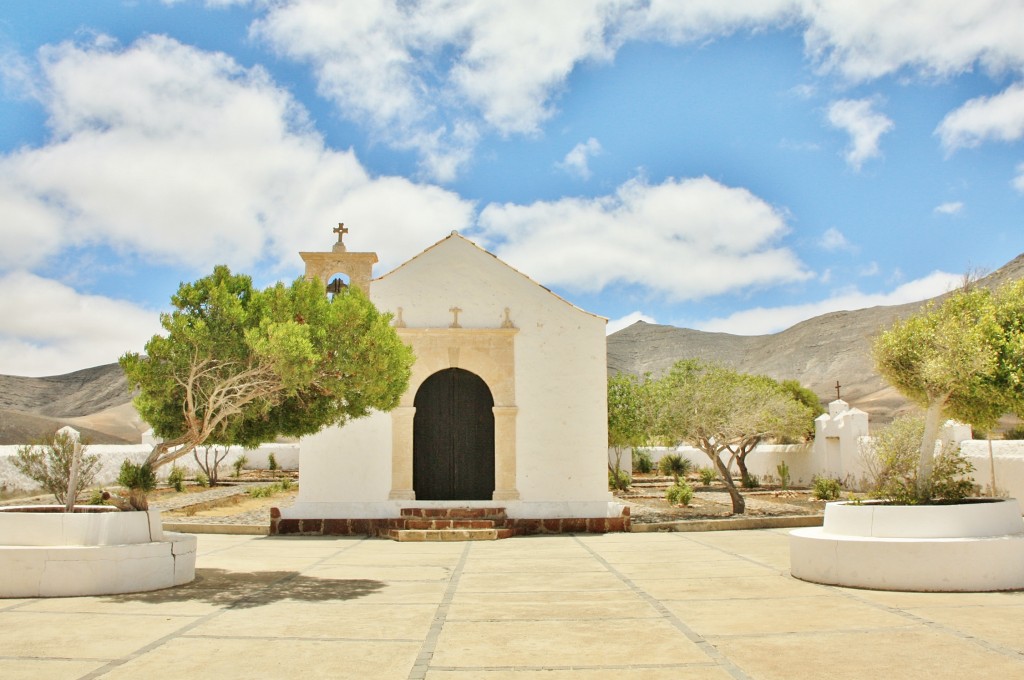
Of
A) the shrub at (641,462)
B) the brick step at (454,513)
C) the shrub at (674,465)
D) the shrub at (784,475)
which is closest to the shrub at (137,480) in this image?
the brick step at (454,513)

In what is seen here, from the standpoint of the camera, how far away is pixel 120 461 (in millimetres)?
25844

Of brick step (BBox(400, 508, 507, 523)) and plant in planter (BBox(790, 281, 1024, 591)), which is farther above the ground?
plant in planter (BBox(790, 281, 1024, 591))

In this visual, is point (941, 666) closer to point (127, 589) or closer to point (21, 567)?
point (127, 589)

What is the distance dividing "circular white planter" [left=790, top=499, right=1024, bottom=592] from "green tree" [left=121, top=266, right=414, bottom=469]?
16.5 ft

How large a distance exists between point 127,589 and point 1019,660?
7176 millimetres

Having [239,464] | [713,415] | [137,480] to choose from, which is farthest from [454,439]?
[239,464]

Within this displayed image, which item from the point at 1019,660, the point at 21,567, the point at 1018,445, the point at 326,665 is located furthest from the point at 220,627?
the point at 1018,445

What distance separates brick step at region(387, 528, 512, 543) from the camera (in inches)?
504

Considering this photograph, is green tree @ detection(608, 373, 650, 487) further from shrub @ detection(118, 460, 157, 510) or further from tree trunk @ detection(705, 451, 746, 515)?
shrub @ detection(118, 460, 157, 510)

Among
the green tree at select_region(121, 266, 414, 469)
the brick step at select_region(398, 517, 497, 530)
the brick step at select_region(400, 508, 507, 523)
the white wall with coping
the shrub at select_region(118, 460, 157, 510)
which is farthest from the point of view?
the white wall with coping

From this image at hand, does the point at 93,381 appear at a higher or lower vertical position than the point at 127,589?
higher

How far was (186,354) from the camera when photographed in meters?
8.11

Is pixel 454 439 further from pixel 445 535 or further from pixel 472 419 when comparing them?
pixel 445 535

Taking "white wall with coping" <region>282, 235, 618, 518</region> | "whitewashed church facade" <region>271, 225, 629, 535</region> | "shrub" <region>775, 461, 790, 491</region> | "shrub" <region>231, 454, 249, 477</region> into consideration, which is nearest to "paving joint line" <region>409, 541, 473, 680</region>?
"whitewashed church facade" <region>271, 225, 629, 535</region>
